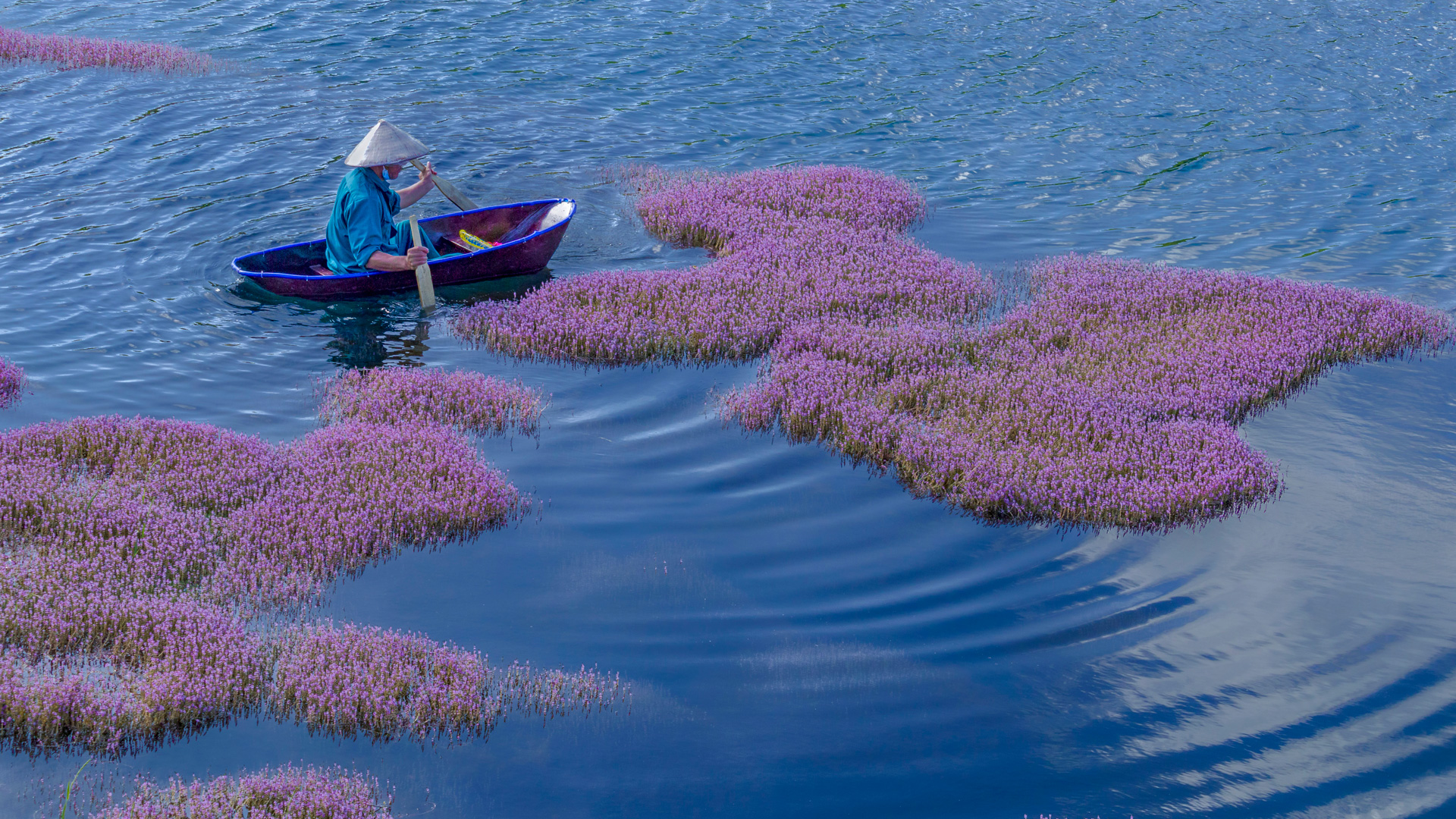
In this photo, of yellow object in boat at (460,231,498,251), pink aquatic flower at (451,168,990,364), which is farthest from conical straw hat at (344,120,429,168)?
yellow object in boat at (460,231,498,251)

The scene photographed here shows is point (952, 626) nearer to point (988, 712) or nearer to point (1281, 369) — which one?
point (988, 712)

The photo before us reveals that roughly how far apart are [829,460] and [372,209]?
550cm

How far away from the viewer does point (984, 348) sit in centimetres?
996

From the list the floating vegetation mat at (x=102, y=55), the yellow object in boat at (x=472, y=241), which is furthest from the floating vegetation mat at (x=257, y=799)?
the floating vegetation mat at (x=102, y=55)

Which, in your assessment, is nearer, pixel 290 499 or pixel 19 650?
A: pixel 19 650

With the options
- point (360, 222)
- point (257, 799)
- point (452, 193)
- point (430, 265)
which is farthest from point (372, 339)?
point (257, 799)

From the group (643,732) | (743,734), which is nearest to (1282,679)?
(743,734)

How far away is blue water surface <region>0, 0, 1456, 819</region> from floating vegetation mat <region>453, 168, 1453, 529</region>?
0.31 m

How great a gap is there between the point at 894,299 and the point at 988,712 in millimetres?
5987

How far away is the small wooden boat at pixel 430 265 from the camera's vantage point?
10984 millimetres

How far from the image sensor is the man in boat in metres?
10.5

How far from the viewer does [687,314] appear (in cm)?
1055

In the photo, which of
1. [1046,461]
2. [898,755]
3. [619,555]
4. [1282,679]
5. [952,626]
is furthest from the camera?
[1046,461]

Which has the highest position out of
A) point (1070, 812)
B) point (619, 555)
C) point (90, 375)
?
point (90, 375)
